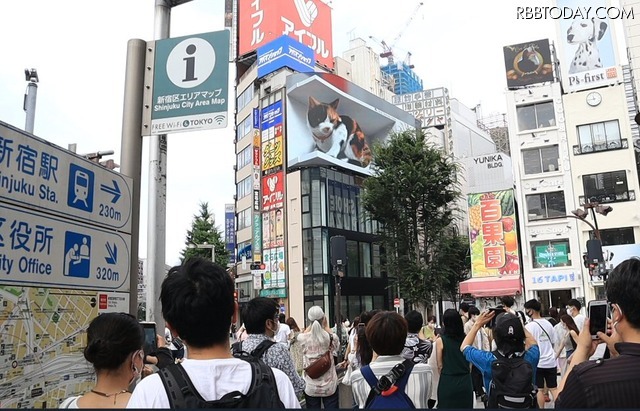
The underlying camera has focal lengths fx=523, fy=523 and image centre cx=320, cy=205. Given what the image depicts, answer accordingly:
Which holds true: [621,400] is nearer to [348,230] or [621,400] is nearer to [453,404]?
[453,404]

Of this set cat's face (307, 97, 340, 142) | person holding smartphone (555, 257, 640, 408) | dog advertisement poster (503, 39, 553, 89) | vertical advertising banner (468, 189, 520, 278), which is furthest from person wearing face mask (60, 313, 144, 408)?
cat's face (307, 97, 340, 142)

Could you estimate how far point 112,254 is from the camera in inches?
165

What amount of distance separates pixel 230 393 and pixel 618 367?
4.82ft

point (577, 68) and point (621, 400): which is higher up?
point (577, 68)

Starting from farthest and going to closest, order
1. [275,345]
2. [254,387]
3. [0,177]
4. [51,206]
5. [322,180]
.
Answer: [322,180], [275,345], [51,206], [0,177], [254,387]

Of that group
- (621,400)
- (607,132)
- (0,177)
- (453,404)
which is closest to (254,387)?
(621,400)

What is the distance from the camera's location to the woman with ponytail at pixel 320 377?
20.2ft

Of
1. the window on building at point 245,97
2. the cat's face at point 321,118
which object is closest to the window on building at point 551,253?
the cat's face at point 321,118

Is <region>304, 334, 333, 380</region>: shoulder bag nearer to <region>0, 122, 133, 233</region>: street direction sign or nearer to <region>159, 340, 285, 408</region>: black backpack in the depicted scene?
<region>0, 122, 133, 233</region>: street direction sign

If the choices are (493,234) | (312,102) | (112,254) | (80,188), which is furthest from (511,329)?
(312,102)

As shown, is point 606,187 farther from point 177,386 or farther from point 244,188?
point 177,386

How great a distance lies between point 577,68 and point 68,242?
34.1 meters

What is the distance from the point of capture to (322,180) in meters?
36.2

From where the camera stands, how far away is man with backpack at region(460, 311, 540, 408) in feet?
13.7
